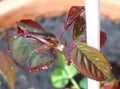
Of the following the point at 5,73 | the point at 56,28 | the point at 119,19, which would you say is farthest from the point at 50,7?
the point at 5,73

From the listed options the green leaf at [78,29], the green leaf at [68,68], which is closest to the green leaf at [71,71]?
the green leaf at [68,68]

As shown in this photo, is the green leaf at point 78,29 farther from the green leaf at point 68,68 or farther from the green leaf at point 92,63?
the green leaf at point 68,68

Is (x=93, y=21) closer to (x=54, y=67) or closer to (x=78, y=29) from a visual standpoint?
(x=78, y=29)

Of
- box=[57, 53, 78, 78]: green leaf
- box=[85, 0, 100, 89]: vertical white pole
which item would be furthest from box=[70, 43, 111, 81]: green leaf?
box=[57, 53, 78, 78]: green leaf

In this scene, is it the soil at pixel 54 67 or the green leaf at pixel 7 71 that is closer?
the green leaf at pixel 7 71

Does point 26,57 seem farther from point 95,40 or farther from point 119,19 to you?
point 119,19
